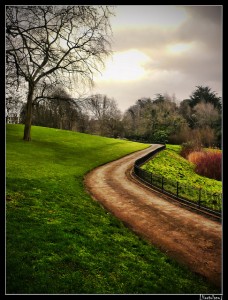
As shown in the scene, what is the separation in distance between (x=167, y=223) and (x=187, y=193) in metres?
9.83

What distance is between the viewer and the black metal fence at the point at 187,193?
1546 centimetres

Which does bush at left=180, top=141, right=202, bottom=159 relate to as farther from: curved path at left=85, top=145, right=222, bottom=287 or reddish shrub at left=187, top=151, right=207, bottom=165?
curved path at left=85, top=145, right=222, bottom=287

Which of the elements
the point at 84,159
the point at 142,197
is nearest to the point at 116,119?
the point at 84,159

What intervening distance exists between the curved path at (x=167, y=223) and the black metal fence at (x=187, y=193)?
845mm

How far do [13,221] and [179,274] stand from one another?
614 centimetres

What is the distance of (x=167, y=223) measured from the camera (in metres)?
12.2

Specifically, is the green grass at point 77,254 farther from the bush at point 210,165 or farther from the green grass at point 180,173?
the bush at point 210,165

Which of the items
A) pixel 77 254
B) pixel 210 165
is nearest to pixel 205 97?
pixel 210 165

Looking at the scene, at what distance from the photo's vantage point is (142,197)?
1692 cm

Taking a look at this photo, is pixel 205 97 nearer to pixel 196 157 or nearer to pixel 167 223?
pixel 196 157
